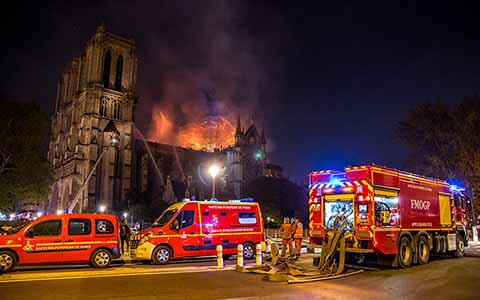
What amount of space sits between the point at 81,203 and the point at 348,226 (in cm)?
5595

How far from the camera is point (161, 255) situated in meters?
13.7

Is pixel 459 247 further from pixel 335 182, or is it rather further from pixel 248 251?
pixel 248 251

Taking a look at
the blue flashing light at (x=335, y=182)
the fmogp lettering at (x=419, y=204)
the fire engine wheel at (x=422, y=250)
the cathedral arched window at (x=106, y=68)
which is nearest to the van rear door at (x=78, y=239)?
the blue flashing light at (x=335, y=182)

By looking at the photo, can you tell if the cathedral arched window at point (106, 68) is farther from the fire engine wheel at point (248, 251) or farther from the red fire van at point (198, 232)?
the fire engine wheel at point (248, 251)

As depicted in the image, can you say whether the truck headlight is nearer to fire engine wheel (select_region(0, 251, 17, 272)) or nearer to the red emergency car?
the red emergency car

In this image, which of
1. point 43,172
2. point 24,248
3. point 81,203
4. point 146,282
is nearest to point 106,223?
point 24,248

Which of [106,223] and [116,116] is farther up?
[116,116]

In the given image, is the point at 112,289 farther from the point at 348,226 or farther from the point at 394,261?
the point at 394,261

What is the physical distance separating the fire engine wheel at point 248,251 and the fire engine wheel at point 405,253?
6188 millimetres

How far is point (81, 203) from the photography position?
58.8m

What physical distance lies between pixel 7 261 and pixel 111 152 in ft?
190

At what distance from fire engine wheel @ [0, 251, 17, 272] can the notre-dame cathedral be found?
45971 mm

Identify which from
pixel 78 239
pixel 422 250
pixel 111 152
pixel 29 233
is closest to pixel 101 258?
pixel 78 239

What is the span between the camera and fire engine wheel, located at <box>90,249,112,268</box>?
1263 cm
